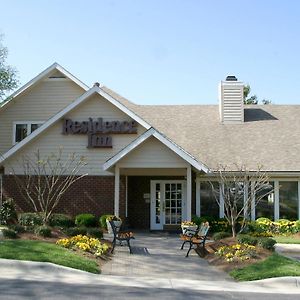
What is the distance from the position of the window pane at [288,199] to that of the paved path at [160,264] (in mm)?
7133

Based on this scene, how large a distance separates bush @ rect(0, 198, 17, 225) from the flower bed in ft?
22.7

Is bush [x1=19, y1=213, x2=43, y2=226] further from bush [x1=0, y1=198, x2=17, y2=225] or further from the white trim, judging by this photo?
the white trim

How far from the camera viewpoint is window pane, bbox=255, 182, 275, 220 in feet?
71.7

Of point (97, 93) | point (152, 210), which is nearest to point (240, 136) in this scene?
point (152, 210)

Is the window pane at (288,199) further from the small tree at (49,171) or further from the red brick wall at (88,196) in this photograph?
the small tree at (49,171)

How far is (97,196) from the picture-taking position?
2141cm

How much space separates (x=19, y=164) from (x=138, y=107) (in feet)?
28.8

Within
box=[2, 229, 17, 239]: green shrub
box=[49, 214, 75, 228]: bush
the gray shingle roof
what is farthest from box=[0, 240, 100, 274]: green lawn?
the gray shingle roof

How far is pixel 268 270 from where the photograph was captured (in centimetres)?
1154

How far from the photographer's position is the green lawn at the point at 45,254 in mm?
11477

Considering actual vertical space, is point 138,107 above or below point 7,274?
above

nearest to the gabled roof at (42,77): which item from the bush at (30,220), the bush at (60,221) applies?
the bush at (60,221)

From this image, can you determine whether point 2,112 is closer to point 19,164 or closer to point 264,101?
point 19,164

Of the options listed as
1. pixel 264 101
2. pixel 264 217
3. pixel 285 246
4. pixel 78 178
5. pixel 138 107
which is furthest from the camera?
pixel 264 101
